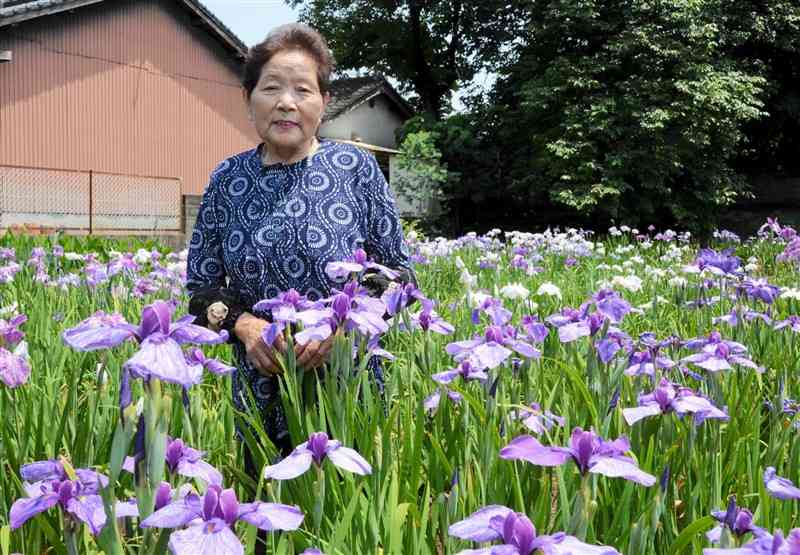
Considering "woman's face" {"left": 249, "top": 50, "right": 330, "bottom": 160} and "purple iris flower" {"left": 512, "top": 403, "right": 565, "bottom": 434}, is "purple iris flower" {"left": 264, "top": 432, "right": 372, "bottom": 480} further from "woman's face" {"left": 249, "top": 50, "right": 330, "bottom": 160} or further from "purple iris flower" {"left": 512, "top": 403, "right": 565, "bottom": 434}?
"woman's face" {"left": 249, "top": 50, "right": 330, "bottom": 160}

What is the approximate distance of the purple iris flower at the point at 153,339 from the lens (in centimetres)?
80

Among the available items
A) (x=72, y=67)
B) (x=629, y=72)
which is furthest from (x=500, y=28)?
(x=72, y=67)

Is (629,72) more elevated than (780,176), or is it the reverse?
(629,72)

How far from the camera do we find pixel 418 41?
25109 millimetres

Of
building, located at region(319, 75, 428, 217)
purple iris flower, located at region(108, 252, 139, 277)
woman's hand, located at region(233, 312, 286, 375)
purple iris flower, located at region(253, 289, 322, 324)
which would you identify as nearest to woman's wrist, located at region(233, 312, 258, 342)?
woman's hand, located at region(233, 312, 286, 375)

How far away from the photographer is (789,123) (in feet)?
66.2

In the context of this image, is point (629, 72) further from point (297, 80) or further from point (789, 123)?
point (297, 80)

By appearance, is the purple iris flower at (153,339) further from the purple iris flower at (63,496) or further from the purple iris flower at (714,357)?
the purple iris flower at (714,357)

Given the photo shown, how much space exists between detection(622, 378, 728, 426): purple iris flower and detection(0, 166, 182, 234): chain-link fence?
43.2 ft

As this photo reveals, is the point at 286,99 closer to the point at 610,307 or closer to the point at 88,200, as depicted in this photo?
the point at 610,307

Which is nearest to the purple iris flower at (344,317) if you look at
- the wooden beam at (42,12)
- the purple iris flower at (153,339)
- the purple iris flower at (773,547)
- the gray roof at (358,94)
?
the purple iris flower at (153,339)

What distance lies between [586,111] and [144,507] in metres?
17.4

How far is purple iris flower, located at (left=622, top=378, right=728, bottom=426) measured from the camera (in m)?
1.35

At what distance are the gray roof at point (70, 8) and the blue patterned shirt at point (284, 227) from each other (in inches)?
435
